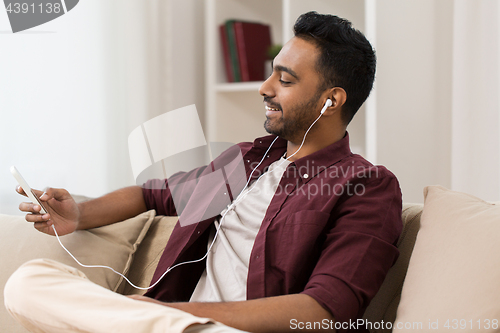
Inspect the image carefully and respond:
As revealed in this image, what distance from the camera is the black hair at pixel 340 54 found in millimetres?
1084

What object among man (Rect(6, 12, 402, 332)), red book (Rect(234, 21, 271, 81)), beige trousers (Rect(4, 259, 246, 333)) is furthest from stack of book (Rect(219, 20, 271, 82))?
beige trousers (Rect(4, 259, 246, 333))

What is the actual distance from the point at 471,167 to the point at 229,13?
132 centimetres

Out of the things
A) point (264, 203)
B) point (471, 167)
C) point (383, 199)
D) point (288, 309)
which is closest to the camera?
point (288, 309)

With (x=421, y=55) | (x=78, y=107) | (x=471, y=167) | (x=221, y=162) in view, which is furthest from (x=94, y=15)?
(x=471, y=167)

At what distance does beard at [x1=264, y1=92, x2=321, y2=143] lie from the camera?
109 cm

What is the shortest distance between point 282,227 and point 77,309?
1.45 feet

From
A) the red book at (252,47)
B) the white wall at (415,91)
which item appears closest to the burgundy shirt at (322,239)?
the white wall at (415,91)

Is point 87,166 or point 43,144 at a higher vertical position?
point 43,144

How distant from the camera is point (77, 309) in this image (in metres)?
0.66

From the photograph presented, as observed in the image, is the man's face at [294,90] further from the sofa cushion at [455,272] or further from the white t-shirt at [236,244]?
the sofa cushion at [455,272]

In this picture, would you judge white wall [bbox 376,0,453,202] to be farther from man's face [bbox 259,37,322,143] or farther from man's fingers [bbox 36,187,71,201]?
man's fingers [bbox 36,187,71,201]

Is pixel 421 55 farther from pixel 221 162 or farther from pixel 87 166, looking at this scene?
pixel 87 166

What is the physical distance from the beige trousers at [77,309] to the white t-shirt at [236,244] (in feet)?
1.00

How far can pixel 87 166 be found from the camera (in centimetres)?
173
